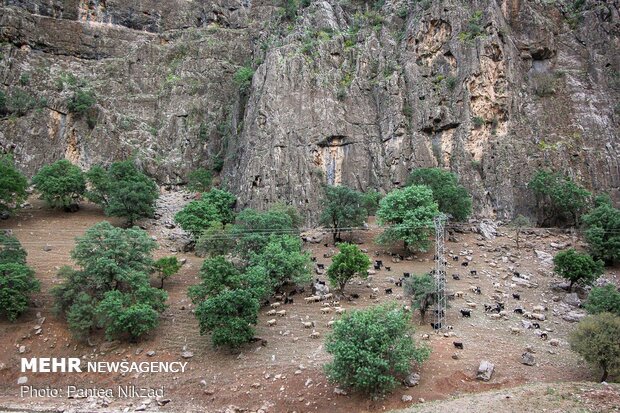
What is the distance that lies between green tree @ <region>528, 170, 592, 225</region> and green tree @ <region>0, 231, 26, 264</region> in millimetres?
45492

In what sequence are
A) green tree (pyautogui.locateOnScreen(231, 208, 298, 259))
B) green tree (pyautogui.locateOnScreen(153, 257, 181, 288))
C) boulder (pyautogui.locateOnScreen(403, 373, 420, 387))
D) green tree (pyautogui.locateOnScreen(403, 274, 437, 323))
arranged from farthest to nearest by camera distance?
1. green tree (pyautogui.locateOnScreen(231, 208, 298, 259))
2. green tree (pyautogui.locateOnScreen(153, 257, 181, 288))
3. green tree (pyautogui.locateOnScreen(403, 274, 437, 323))
4. boulder (pyautogui.locateOnScreen(403, 373, 420, 387))

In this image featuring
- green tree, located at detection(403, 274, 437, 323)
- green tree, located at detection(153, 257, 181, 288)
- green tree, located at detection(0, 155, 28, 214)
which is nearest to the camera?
green tree, located at detection(403, 274, 437, 323)

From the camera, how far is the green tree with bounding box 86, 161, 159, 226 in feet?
161

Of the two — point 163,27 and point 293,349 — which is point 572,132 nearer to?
point 293,349

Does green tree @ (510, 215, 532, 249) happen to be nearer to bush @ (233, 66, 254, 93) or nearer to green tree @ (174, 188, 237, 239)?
green tree @ (174, 188, 237, 239)

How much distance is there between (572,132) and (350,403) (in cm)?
4589

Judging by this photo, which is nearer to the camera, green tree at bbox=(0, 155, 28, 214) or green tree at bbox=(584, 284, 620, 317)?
green tree at bbox=(584, 284, 620, 317)

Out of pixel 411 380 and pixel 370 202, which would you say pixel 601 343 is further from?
pixel 370 202

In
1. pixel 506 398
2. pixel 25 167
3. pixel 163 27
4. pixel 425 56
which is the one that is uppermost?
pixel 163 27

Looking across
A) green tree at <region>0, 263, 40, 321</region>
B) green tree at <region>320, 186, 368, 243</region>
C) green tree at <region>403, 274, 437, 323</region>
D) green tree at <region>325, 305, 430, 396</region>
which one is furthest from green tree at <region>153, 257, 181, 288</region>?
green tree at <region>403, 274, 437, 323</region>

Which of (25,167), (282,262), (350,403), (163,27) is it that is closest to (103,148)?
(25,167)

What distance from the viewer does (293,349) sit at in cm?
2844

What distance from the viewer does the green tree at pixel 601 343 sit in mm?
23562

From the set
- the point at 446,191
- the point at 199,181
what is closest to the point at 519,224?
the point at 446,191
